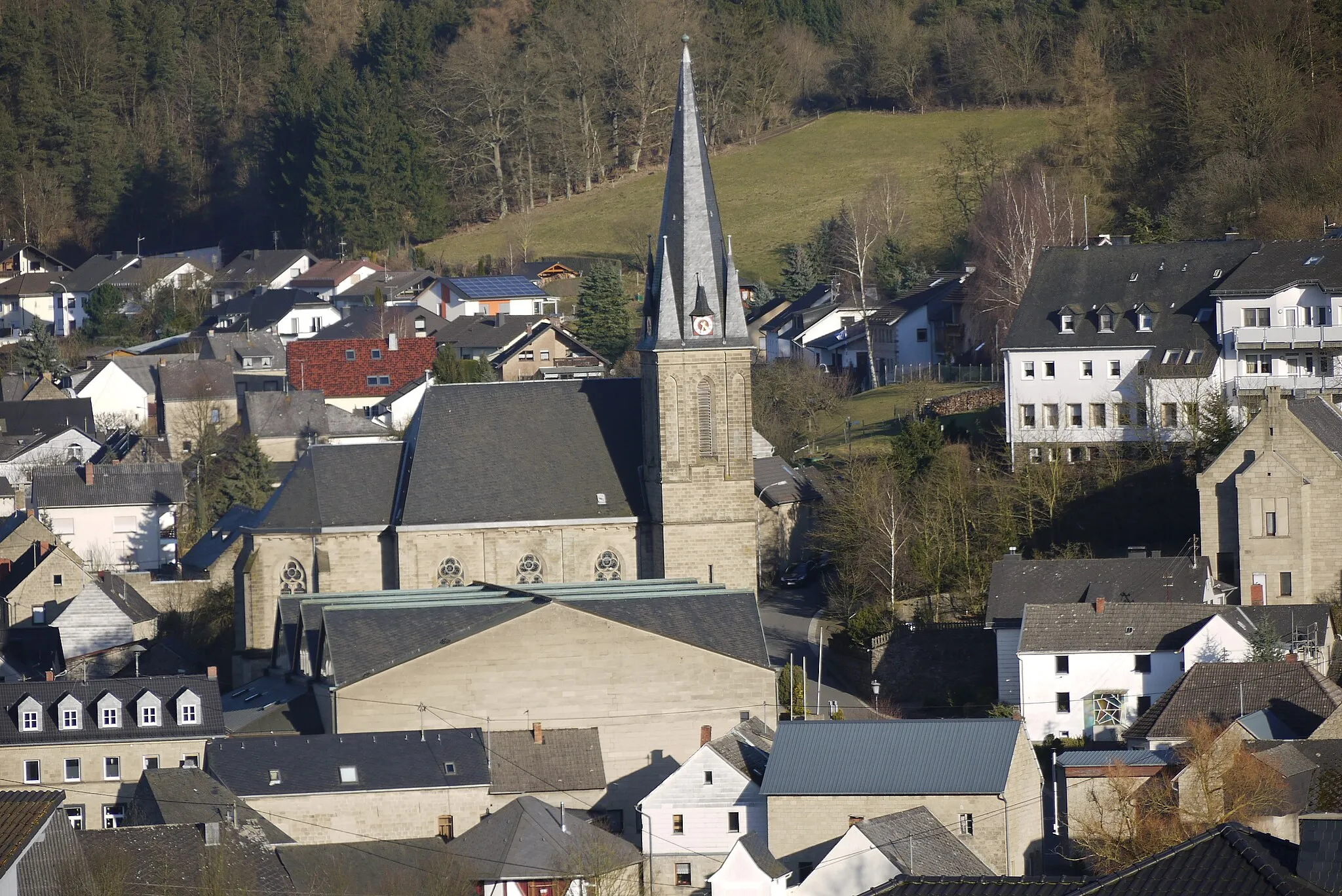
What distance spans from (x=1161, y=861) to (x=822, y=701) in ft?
106

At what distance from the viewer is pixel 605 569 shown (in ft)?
181

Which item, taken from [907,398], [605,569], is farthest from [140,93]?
[605,569]

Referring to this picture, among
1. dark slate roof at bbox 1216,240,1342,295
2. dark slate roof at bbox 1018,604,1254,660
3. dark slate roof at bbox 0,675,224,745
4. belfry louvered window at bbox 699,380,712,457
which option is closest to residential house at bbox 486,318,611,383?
dark slate roof at bbox 1216,240,1342,295

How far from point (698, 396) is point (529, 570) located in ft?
18.2


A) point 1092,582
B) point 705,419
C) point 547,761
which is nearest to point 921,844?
point 547,761

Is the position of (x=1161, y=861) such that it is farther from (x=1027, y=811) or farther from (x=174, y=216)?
(x=174, y=216)

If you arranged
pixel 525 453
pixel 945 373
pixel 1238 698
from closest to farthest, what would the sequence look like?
pixel 1238 698
pixel 525 453
pixel 945 373

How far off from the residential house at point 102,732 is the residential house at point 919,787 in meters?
12.0

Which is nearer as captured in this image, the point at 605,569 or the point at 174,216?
the point at 605,569

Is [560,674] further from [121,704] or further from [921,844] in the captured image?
[921,844]

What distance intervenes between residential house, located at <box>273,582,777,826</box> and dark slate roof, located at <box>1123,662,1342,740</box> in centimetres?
784

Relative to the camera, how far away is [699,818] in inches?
1713

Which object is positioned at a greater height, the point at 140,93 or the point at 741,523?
the point at 140,93

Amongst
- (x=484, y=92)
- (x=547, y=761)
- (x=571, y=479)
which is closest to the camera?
(x=547, y=761)
